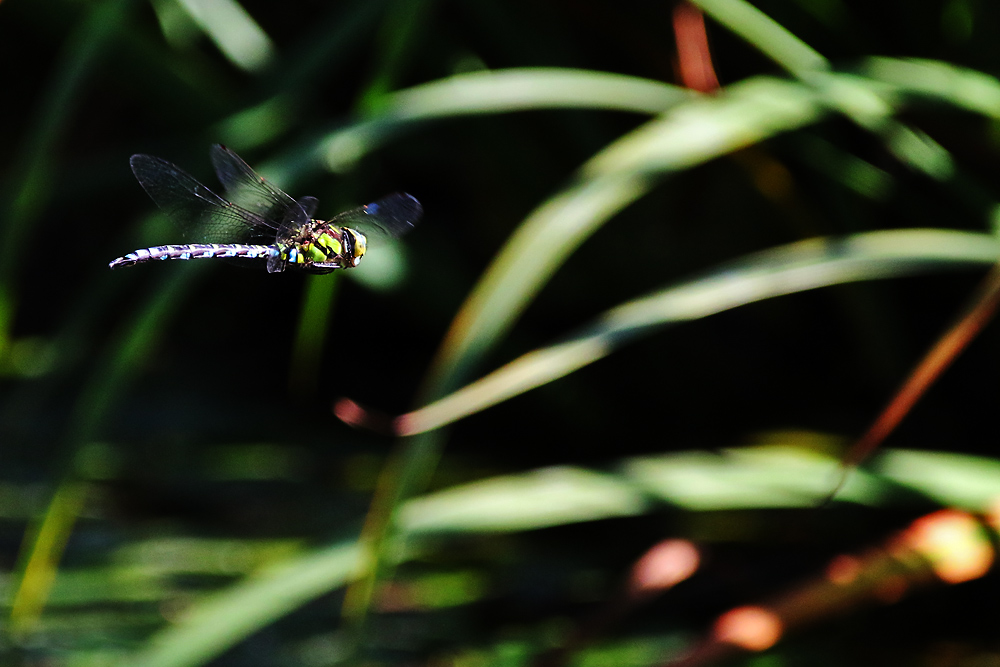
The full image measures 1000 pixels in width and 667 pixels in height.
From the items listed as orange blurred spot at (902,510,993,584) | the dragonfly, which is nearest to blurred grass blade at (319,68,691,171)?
the dragonfly

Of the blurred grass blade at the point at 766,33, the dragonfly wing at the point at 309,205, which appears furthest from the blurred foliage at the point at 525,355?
the dragonfly wing at the point at 309,205

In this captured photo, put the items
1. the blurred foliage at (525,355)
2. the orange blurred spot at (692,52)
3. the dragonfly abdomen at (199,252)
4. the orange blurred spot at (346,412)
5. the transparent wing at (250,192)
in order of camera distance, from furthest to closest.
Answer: the orange blurred spot at (692,52) → the blurred foliage at (525,355) → the orange blurred spot at (346,412) → the transparent wing at (250,192) → the dragonfly abdomen at (199,252)

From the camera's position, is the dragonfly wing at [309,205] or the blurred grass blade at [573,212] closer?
the dragonfly wing at [309,205]

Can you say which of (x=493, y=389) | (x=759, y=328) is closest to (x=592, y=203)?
(x=493, y=389)

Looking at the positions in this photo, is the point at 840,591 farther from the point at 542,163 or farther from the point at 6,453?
the point at 6,453

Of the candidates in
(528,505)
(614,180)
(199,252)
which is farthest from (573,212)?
(199,252)

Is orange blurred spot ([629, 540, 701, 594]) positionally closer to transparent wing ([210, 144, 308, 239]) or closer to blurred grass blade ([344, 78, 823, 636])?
blurred grass blade ([344, 78, 823, 636])

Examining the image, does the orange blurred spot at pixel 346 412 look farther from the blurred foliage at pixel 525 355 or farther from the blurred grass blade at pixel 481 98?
the blurred grass blade at pixel 481 98

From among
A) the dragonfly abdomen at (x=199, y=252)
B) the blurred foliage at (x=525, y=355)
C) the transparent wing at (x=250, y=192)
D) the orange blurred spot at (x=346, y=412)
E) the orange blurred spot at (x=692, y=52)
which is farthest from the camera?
the orange blurred spot at (x=692, y=52)
